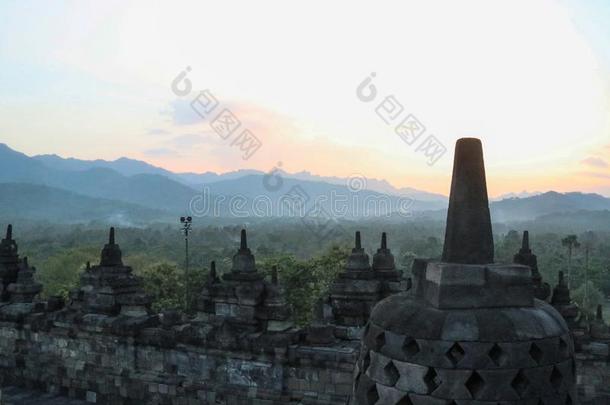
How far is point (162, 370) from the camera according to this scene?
12.3 metres

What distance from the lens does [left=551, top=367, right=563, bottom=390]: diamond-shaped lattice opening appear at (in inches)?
125

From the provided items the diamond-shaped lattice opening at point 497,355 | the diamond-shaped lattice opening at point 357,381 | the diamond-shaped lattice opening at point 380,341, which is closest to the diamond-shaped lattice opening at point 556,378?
the diamond-shaped lattice opening at point 497,355

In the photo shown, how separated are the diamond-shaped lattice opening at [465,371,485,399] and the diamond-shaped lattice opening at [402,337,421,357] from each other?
33cm

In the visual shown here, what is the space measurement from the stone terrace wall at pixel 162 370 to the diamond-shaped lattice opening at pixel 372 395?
6.92m

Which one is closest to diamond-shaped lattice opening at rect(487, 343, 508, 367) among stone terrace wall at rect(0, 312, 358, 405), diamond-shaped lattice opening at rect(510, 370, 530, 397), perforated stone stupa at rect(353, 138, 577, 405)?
perforated stone stupa at rect(353, 138, 577, 405)

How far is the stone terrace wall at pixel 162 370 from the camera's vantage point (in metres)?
10.7

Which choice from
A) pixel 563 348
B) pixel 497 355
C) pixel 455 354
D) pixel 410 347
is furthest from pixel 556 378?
pixel 410 347

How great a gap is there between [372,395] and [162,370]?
10.1 meters

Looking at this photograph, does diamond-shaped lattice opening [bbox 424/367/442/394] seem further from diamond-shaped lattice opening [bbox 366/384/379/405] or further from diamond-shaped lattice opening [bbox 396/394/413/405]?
diamond-shaped lattice opening [bbox 366/384/379/405]

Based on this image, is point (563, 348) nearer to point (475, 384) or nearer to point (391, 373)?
point (475, 384)

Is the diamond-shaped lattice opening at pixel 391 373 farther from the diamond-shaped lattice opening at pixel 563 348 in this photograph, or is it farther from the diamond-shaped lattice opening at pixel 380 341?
the diamond-shaped lattice opening at pixel 563 348

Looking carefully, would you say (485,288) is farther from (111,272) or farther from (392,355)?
(111,272)

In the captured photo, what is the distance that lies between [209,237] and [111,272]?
129482 millimetres

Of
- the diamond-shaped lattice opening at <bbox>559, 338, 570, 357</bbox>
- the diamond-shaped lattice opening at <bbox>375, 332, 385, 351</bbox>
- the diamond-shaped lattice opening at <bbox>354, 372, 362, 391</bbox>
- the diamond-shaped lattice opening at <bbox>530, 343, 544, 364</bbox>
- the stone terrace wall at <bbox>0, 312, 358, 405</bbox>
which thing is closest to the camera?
the diamond-shaped lattice opening at <bbox>530, 343, 544, 364</bbox>
